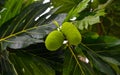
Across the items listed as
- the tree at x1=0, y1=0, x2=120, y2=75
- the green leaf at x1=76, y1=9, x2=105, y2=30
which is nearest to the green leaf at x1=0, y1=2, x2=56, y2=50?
the tree at x1=0, y1=0, x2=120, y2=75

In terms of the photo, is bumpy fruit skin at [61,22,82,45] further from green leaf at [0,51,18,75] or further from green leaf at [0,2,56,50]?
green leaf at [0,51,18,75]

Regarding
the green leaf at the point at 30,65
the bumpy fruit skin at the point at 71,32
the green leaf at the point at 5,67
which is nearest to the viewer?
the bumpy fruit skin at the point at 71,32

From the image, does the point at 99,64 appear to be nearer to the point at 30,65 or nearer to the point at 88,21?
the point at 88,21

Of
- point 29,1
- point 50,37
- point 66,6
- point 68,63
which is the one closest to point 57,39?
point 50,37

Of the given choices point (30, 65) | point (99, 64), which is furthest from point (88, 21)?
point (30, 65)

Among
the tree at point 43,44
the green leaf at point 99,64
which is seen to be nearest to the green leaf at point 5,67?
the tree at point 43,44

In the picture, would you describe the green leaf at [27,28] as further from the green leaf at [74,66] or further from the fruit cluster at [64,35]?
the green leaf at [74,66]
